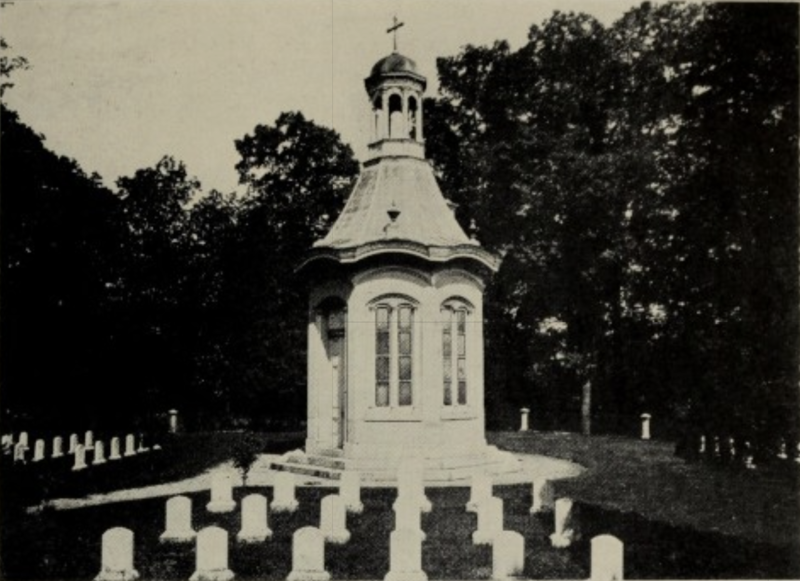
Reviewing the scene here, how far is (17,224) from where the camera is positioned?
38.4ft

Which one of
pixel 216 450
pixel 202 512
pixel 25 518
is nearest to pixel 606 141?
pixel 216 450

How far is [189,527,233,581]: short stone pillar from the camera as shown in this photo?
349 inches

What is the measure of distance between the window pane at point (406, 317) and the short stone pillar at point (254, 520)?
6.66 m

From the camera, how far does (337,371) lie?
59.2 ft

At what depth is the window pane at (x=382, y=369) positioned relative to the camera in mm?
17000

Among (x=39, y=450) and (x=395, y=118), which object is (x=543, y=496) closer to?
(x=395, y=118)

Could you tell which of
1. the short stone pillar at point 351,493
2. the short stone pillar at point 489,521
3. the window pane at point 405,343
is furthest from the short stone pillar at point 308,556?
the window pane at point 405,343

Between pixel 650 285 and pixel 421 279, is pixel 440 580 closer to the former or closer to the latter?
pixel 650 285

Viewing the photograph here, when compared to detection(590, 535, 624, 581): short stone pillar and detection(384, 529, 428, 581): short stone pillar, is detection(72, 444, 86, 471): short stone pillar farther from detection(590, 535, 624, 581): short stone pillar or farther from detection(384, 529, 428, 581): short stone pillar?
detection(590, 535, 624, 581): short stone pillar

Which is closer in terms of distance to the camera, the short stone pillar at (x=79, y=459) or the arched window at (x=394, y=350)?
the arched window at (x=394, y=350)

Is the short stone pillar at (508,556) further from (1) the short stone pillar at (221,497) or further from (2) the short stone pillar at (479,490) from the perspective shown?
(1) the short stone pillar at (221,497)

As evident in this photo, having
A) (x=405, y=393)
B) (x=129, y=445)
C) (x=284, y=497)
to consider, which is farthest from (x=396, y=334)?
(x=129, y=445)

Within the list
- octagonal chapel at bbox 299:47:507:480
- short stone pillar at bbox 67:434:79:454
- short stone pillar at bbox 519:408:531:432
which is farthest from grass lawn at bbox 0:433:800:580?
short stone pillar at bbox 519:408:531:432

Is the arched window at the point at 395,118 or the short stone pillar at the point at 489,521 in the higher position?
the arched window at the point at 395,118
